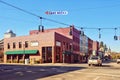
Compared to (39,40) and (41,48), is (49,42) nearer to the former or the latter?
(41,48)

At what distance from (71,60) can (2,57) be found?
2188 centimetres

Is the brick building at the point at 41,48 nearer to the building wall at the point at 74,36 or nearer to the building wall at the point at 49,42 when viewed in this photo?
the building wall at the point at 49,42

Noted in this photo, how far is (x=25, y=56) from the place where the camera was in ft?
256

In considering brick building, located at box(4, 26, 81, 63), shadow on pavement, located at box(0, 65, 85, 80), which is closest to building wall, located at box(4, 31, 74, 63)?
brick building, located at box(4, 26, 81, 63)

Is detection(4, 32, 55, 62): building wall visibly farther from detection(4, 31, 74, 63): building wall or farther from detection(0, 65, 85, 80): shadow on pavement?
detection(0, 65, 85, 80): shadow on pavement

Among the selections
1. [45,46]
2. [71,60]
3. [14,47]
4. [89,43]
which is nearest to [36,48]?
[45,46]

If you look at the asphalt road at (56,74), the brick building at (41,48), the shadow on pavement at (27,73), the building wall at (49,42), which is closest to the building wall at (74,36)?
the brick building at (41,48)

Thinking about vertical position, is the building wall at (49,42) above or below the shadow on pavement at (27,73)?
above

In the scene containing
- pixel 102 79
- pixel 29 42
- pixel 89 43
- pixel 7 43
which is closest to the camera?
pixel 102 79

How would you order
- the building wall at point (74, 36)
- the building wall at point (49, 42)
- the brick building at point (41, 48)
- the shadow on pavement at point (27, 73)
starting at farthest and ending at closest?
the building wall at point (74, 36) < the brick building at point (41, 48) < the building wall at point (49, 42) < the shadow on pavement at point (27, 73)

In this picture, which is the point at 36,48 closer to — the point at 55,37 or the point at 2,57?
the point at 55,37

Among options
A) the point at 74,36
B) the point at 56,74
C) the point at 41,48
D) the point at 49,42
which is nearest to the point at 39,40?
the point at 41,48

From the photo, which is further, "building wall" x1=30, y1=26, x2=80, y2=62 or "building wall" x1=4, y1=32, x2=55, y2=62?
"building wall" x1=30, y1=26, x2=80, y2=62

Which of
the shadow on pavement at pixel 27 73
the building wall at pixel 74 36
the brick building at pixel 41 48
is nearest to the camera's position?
the shadow on pavement at pixel 27 73
